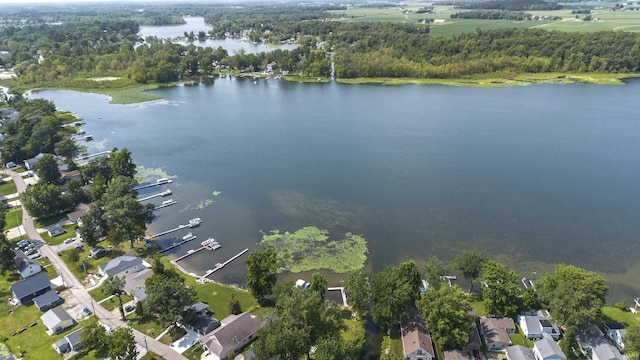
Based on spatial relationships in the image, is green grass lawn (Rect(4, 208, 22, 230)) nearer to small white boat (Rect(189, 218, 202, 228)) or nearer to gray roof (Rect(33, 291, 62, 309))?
gray roof (Rect(33, 291, 62, 309))

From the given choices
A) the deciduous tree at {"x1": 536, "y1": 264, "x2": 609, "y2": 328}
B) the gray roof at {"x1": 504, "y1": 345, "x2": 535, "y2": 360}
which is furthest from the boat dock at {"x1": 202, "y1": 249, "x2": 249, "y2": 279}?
the deciduous tree at {"x1": 536, "y1": 264, "x2": 609, "y2": 328}

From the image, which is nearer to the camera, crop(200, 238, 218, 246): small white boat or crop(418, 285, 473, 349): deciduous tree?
crop(418, 285, 473, 349): deciduous tree

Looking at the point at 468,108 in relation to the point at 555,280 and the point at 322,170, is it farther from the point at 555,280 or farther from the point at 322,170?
the point at 555,280

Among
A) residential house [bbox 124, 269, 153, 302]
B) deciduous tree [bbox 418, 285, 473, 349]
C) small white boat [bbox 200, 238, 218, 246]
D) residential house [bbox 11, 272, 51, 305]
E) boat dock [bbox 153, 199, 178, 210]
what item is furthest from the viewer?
boat dock [bbox 153, 199, 178, 210]

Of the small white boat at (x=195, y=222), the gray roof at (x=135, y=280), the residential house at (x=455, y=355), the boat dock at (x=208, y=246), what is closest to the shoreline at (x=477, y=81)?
the small white boat at (x=195, y=222)

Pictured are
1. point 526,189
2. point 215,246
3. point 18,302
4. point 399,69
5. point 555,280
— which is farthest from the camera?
point 399,69

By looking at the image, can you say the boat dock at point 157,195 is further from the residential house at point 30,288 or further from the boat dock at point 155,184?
the residential house at point 30,288

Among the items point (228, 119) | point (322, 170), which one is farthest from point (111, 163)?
point (228, 119)

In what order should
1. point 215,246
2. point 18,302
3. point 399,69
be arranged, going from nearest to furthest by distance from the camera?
point 18,302 → point 215,246 → point 399,69
